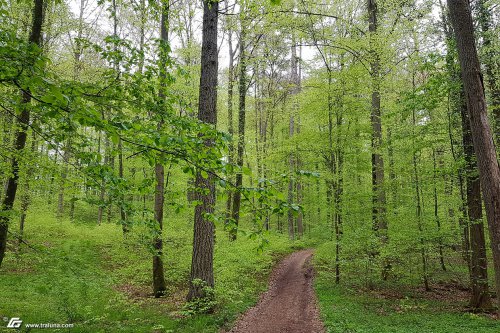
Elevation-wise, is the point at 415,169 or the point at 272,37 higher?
the point at 272,37

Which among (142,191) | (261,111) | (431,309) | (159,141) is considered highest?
(261,111)

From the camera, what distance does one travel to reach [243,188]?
279 centimetres

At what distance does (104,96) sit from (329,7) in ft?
50.3

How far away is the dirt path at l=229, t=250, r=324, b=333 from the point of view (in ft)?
26.4

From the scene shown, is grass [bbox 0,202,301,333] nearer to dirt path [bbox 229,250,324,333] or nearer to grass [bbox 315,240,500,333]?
dirt path [bbox 229,250,324,333]

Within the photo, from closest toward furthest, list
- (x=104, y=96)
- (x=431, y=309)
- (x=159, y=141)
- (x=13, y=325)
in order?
(x=159, y=141) → (x=104, y=96) → (x=13, y=325) → (x=431, y=309)

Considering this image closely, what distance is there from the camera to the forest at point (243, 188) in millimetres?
4043

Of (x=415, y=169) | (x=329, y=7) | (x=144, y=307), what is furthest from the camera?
(x=329, y=7)

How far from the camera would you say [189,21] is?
19.4 m

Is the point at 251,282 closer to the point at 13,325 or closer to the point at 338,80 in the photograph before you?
the point at 13,325

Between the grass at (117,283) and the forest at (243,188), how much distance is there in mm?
81

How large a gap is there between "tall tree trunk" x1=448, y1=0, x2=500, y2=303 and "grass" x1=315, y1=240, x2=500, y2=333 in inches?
129

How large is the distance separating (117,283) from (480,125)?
10.7 metres

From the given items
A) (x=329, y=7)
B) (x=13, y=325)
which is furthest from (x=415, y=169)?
(x=13, y=325)
